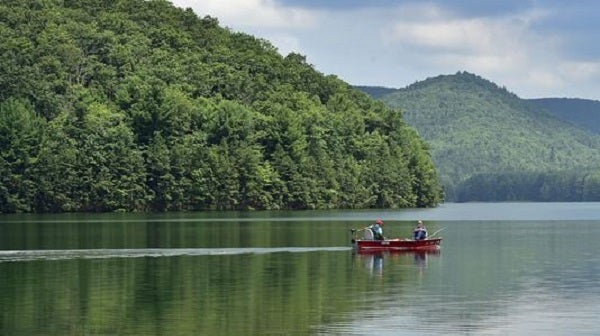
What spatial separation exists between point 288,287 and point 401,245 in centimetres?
2640

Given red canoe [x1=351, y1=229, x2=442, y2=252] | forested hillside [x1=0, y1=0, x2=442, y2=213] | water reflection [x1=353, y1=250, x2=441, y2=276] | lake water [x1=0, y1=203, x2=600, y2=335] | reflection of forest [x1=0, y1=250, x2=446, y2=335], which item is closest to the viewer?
lake water [x1=0, y1=203, x2=600, y2=335]

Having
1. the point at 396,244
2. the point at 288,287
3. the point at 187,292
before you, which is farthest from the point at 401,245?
the point at 187,292

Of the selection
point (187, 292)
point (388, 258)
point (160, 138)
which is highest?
point (160, 138)

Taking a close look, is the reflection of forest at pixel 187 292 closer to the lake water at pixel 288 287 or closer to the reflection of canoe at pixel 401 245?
the lake water at pixel 288 287

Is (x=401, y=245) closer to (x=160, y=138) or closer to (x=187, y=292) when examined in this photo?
(x=187, y=292)

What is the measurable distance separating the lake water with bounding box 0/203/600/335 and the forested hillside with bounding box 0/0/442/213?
6635 centimetres

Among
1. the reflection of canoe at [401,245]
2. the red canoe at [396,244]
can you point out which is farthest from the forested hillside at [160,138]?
the reflection of canoe at [401,245]

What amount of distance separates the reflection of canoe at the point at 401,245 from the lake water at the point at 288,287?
48.2 inches

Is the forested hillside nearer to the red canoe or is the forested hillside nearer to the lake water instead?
the lake water

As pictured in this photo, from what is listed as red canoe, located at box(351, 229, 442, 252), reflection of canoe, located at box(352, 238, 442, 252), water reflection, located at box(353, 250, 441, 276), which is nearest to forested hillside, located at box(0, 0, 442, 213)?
red canoe, located at box(351, 229, 442, 252)

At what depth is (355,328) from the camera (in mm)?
35344

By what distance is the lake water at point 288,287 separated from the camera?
36.2 metres

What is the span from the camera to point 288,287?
47312 millimetres

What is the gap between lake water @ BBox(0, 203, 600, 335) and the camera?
36.2 m
